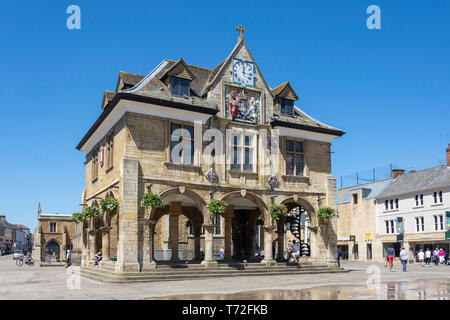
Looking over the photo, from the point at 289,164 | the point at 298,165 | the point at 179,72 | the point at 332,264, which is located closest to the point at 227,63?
the point at 179,72

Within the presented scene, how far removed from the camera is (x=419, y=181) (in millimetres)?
49031

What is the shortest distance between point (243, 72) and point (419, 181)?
101 feet

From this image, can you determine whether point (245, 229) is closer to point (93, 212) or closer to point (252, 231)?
point (252, 231)

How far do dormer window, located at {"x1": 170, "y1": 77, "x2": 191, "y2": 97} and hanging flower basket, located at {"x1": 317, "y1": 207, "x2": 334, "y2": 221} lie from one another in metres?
10.3

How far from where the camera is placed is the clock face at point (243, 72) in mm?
26141

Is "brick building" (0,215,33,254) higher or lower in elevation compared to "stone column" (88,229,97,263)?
lower

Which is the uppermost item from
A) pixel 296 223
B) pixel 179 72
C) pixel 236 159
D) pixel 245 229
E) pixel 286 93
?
pixel 179 72

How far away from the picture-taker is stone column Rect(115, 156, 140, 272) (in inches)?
827

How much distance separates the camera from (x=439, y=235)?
145ft

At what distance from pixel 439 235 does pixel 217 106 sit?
30437 millimetres

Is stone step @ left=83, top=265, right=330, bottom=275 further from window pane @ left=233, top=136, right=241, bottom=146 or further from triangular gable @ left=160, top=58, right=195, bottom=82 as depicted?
triangular gable @ left=160, top=58, right=195, bottom=82

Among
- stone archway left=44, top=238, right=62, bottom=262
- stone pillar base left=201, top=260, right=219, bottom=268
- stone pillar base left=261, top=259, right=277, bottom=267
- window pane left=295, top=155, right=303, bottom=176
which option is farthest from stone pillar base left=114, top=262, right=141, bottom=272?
stone archway left=44, top=238, right=62, bottom=262

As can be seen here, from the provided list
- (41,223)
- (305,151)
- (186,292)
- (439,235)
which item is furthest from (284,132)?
(41,223)

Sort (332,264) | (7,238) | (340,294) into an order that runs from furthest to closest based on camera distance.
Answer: (7,238) < (332,264) < (340,294)
